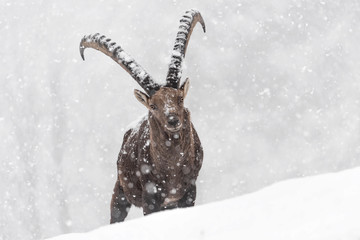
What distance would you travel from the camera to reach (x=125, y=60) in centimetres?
767

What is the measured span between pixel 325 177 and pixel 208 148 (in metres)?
14.5

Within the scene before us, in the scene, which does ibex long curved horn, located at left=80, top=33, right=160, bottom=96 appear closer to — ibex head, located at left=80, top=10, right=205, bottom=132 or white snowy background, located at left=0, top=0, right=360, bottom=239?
ibex head, located at left=80, top=10, right=205, bottom=132

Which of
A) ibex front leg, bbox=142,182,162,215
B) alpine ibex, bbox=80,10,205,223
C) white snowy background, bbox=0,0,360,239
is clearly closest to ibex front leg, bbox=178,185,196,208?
alpine ibex, bbox=80,10,205,223

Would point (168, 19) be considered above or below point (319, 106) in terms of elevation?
above

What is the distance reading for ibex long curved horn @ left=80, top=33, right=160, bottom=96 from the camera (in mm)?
7184

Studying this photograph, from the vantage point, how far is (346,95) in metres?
20.2

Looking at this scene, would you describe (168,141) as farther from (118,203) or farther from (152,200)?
(118,203)

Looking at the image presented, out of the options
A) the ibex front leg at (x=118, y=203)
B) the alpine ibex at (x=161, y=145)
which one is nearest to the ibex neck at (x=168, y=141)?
the alpine ibex at (x=161, y=145)

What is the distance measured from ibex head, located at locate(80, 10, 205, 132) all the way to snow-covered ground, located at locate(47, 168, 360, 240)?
Result: 2.78 metres

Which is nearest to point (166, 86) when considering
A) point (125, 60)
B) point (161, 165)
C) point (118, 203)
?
point (125, 60)

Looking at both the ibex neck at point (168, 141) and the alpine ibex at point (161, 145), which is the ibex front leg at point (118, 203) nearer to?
the alpine ibex at point (161, 145)

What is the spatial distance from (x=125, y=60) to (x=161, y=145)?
1.35 metres

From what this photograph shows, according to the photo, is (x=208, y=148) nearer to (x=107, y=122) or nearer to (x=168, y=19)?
(x=107, y=122)

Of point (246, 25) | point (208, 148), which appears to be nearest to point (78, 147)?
point (208, 148)
